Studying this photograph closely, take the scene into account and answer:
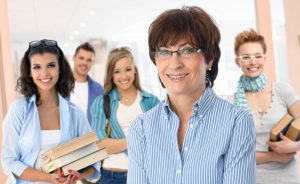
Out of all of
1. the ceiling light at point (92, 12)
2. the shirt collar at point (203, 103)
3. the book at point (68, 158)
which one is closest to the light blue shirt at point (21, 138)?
the book at point (68, 158)

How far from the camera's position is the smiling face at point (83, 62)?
12.0 ft

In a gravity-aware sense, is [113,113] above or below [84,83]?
below

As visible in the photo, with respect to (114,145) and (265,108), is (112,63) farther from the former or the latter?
(265,108)

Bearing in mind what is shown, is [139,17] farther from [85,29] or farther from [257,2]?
[257,2]

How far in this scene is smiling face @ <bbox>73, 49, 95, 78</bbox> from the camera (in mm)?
3651

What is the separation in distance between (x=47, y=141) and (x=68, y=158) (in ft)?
0.57

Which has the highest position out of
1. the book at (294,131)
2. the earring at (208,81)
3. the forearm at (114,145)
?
the earring at (208,81)

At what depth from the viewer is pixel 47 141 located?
2.24m

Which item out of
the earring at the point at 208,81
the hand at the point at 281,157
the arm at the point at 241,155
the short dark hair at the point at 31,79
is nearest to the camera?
the arm at the point at 241,155

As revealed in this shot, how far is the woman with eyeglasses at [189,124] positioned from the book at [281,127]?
33.4 inches

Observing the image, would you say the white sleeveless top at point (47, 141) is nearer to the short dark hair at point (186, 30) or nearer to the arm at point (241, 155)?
the short dark hair at point (186, 30)

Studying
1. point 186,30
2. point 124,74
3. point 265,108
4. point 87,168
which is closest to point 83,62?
point 124,74

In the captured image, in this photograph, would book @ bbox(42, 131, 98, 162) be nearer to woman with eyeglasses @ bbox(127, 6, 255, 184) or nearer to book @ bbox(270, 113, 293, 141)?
woman with eyeglasses @ bbox(127, 6, 255, 184)

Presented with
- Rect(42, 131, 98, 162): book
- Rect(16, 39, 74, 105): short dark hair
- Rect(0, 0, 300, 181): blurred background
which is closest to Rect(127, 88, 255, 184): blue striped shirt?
Rect(42, 131, 98, 162): book
